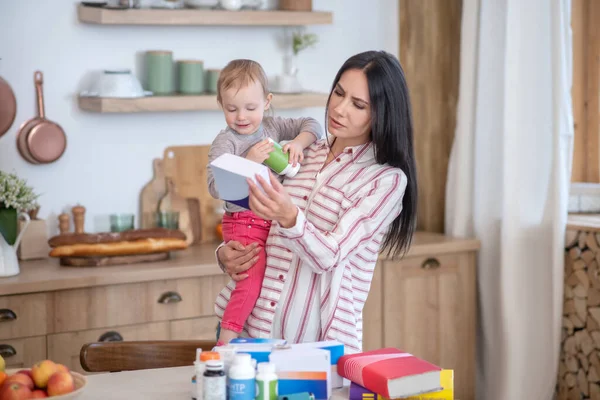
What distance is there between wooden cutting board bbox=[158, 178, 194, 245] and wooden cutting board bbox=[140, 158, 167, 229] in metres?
0.03

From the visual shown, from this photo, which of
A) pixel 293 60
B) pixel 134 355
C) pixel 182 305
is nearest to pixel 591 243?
pixel 293 60

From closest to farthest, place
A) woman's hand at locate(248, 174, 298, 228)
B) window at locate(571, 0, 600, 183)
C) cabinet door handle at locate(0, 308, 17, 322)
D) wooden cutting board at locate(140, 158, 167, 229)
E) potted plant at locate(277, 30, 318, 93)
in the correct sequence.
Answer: woman's hand at locate(248, 174, 298, 228) < cabinet door handle at locate(0, 308, 17, 322) < wooden cutting board at locate(140, 158, 167, 229) < potted plant at locate(277, 30, 318, 93) < window at locate(571, 0, 600, 183)

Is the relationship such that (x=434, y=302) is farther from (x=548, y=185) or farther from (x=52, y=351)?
(x=52, y=351)

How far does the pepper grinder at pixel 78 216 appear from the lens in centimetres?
358

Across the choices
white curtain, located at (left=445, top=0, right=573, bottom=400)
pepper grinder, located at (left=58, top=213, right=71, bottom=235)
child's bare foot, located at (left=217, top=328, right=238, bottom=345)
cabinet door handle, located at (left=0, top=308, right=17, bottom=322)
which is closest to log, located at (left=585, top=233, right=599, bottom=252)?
white curtain, located at (left=445, top=0, right=573, bottom=400)

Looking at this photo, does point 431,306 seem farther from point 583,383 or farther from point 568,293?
point 583,383

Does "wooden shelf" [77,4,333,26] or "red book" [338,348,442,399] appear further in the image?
"wooden shelf" [77,4,333,26]

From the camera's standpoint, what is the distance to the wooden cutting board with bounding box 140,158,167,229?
377 centimetres

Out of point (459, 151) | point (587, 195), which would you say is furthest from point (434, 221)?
point (587, 195)

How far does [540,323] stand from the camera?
12.5 ft

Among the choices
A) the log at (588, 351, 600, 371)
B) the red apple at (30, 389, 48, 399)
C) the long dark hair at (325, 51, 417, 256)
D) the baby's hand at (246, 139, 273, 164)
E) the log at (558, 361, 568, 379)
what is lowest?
the log at (558, 361, 568, 379)

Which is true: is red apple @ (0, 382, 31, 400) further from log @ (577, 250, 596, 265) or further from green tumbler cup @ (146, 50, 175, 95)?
log @ (577, 250, 596, 265)

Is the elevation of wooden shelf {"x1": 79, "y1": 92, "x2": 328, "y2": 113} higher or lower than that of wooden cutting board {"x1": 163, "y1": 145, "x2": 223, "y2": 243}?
higher

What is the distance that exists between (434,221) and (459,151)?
1.51 feet
